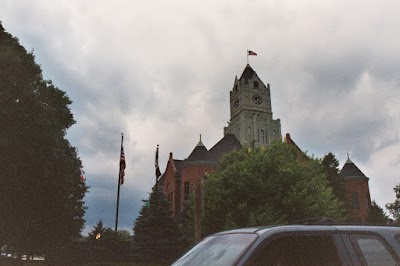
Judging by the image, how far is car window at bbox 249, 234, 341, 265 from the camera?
3.20m

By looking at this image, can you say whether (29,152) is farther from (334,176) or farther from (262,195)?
(334,176)

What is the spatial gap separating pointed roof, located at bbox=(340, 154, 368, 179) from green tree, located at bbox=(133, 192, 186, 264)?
37943mm

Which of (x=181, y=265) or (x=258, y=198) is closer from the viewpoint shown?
(x=181, y=265)

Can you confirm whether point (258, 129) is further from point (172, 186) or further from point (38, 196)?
point (38, 196)

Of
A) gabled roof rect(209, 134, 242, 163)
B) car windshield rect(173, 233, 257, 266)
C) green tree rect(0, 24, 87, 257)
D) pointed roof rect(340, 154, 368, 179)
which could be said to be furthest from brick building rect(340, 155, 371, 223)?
car windshield rect(173, 233, 257, 266)

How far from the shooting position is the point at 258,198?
80.6 ft

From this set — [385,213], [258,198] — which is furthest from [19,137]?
[385,213]

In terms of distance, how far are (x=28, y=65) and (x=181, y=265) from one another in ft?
75.7

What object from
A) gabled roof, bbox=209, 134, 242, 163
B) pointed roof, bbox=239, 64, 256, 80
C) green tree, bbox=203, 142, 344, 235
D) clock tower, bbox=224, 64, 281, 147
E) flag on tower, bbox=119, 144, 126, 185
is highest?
pointed roof, bbox=239, 64, 256, 80

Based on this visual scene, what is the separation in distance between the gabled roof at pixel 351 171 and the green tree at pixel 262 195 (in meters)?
37.9

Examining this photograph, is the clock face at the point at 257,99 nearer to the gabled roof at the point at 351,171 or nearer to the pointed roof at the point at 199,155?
the gabled roof at the point at 351,171

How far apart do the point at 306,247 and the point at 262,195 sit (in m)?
21.7

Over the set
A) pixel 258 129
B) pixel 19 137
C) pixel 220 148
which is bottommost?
pixel 19 137

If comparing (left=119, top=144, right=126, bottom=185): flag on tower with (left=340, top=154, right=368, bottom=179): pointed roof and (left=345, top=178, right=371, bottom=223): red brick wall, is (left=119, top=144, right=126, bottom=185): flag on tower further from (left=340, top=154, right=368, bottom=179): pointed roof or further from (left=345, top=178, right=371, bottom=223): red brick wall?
(left=340, top=154, right=368, bottom=179): pointed roof
